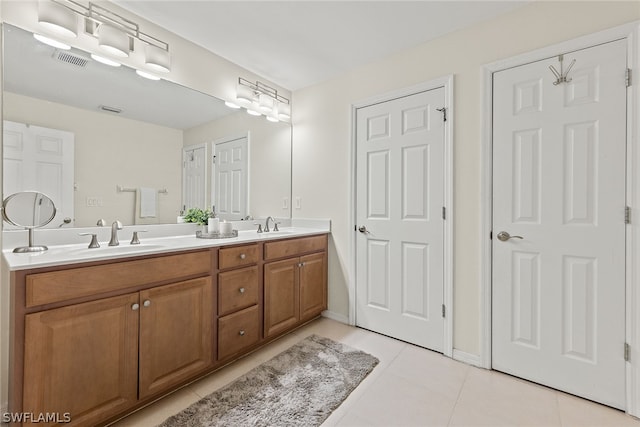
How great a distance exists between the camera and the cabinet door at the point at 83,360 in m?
1.14

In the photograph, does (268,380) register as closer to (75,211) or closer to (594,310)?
(75,211)

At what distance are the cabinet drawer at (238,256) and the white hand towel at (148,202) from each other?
2.14 feet

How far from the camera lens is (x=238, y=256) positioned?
1.94 meters

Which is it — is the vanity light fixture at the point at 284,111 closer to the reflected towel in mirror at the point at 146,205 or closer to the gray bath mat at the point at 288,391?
the reflected towel in mirror at the point at 146,205

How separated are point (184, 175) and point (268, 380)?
160 cm

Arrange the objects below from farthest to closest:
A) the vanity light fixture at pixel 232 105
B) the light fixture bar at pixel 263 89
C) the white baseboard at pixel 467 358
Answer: the light fixture bar at pixel 263 89
the vanity light fixture at pixel 232 105
the white baseboard at pixel 467 358

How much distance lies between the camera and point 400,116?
2.33m

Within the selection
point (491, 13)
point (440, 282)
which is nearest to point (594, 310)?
point (440, 282)

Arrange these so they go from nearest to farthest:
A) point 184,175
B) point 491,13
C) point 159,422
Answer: point 159,422, point 491,13, point 184,175

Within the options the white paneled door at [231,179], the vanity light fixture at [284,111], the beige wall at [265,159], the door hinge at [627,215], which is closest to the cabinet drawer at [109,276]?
the white paneled door at [231,179]

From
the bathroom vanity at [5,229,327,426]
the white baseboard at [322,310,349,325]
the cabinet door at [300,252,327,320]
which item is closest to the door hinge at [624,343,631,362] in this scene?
the white baseboard at [322,310,349,325]

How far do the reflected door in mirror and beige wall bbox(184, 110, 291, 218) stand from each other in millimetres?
1096

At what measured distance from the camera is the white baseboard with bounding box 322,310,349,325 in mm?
2687

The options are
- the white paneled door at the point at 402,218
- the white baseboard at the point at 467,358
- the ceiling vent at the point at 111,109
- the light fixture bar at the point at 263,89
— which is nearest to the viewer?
the ceiling vent at the point at 111,109
